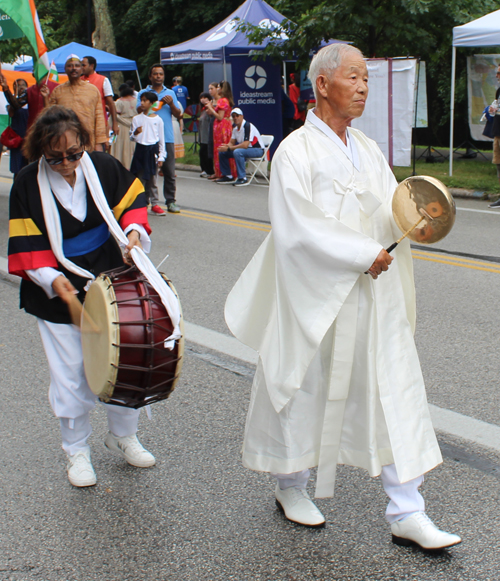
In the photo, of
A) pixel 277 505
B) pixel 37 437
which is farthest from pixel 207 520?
pixel 37 437

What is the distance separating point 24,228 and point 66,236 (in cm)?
17

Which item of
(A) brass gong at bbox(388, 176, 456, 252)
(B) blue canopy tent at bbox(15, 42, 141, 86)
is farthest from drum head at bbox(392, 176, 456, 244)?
(B) blue canopy tent at bbox(15, 42, 141, 86)

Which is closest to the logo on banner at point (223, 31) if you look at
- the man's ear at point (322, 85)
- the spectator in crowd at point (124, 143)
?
the spectator in crowd at point (124, 143)

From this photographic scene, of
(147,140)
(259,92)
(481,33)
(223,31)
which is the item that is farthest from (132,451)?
(223,31)

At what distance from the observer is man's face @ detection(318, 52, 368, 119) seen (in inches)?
104

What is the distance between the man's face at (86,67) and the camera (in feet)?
33.4

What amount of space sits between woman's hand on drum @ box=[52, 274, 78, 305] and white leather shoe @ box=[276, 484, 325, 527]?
1157 millimetres

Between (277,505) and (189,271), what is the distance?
427 centimetres

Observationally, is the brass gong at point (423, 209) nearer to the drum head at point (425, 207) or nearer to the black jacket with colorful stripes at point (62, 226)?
the drum head at point (425, 207)

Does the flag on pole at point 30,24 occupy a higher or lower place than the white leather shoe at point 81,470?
higher

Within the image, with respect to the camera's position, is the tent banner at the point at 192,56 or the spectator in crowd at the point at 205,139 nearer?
→ the spectator in crowd at the point at 205,139

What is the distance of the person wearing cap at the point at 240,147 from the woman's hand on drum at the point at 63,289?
36.4 feet

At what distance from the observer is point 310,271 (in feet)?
8.57

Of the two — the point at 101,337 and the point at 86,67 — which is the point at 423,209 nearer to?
the point at 101,337
